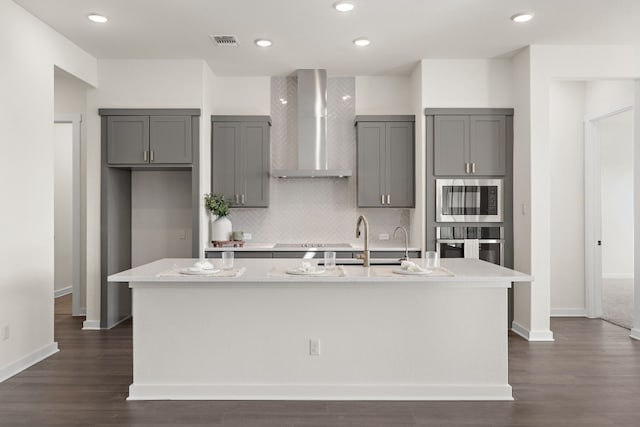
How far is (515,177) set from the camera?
534 cm

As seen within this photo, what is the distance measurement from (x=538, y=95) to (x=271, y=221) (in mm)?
3308

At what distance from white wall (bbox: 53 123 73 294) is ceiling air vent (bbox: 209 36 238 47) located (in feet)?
10.8

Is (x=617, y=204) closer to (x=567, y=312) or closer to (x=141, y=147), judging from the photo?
(x=567, y=312)

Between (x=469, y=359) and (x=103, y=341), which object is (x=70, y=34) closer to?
(x=103, y=341)

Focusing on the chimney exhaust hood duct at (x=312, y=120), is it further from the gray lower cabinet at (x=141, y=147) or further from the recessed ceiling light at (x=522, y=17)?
the recessed ceiling light at (x=522, y=17)

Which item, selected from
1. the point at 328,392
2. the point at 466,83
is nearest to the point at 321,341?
the point at 328,392

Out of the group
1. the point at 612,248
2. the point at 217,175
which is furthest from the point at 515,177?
the point at 612,248

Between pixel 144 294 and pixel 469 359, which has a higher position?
pixel 144 294

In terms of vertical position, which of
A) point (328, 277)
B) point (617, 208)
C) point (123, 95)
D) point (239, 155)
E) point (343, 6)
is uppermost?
point (343, 6)

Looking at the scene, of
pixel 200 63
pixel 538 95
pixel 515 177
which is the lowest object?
pixel 515 177

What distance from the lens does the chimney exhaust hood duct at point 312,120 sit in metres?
5.87

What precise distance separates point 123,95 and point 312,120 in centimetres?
214

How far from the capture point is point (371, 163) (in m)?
5.74

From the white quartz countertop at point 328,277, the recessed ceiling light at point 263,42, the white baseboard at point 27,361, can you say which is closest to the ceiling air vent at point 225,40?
the recessed ceiling light at point 263,42
